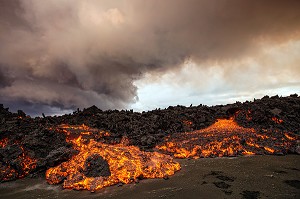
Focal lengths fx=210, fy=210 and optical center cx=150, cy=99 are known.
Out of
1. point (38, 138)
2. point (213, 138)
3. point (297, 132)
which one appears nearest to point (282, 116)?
point (297, 132)

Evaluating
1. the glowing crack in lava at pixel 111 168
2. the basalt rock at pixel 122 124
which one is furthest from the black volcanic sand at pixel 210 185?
the basalt rock at pixel 122 124

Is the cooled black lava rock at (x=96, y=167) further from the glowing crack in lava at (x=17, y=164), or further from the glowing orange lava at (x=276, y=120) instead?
the glowing orange lava at (x=276, y=120)

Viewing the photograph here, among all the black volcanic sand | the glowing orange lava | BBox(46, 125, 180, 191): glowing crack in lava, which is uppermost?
the glowing orange lava

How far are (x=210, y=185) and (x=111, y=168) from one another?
14.9ft

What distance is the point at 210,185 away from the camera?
8.58m

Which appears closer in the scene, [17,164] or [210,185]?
[210,185]

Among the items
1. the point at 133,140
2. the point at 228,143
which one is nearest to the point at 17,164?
the point at 133,140

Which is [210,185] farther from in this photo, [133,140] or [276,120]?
[276,120]

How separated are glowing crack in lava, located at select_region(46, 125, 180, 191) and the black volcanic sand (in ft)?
1.24

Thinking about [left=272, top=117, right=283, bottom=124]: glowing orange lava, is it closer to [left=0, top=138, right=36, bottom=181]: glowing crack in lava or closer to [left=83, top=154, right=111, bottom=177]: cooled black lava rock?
[left=83, top=154, right=111, bottom=177]: cooled black lava rock

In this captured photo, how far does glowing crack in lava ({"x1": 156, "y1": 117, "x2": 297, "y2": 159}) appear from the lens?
44.3 feet

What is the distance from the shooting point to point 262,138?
48.3 feet

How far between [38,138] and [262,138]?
15.0 metres

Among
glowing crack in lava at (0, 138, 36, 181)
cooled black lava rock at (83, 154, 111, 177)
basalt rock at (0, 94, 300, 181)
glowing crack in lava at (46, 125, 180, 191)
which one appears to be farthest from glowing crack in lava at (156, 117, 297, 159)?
glowing crack in lava at (0, 138, 36, 181)
